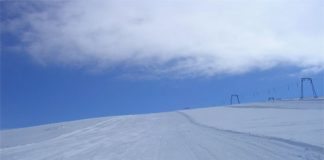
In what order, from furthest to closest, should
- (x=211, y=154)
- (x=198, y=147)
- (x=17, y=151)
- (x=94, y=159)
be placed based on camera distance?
1. (x=17, y=151)
2. (x=198, y=147)
3. (x=94, y=159)
4. (x=211, y=154)

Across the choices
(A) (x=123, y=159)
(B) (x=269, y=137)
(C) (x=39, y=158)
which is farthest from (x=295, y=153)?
(C) (x=39, y=158)

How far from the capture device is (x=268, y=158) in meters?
14.0

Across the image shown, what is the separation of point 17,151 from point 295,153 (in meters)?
13.5

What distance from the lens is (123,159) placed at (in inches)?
635

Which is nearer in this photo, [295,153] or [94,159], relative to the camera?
[295,153]

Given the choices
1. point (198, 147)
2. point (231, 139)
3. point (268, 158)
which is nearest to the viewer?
point (268, 158)

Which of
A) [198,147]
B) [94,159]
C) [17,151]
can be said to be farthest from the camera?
[17,151]

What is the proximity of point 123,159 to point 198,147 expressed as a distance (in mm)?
3293

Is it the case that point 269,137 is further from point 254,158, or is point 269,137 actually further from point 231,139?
point 254,158

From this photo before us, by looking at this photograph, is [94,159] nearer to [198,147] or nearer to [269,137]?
[198,147]

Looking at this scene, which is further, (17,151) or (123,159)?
(17,151)

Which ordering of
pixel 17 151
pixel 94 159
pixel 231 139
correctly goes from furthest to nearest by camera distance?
pixel 17 151 → pixel 231 139 → pixel 94 159

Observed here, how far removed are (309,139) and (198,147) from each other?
13.5ft

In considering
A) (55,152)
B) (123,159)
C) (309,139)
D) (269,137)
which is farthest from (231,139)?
(55,152)
